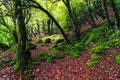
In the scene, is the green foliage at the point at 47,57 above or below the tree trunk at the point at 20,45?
below

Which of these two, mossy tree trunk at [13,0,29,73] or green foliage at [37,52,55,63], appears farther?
green foliage at [37,52,55,63]

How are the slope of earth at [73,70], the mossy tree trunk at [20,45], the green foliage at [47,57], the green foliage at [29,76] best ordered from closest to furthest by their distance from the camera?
1. the slope of earth at [73,70]
2. the green foliage at [29,76]
3. the mossy tree trunk at [20,45]
4. the green foliage at [47,57]

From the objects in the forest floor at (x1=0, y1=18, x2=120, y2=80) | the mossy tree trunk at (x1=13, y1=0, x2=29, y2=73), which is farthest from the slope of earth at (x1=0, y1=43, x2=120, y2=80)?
the mossy tree trunk at (x1=13, y1=0, x2=29, y2=73)

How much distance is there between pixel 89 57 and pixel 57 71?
2507 mm

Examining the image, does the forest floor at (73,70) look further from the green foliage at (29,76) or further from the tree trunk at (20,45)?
the tree trunk at (20,45)

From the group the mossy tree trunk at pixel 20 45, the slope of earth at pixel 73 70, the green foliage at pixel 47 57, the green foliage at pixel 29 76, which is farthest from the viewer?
the green foliage at pixel 47 57

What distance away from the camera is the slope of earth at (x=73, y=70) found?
995cm

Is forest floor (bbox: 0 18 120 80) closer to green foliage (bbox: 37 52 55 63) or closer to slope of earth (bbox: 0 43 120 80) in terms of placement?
slope of earth (bbox: 0 43 120 80)

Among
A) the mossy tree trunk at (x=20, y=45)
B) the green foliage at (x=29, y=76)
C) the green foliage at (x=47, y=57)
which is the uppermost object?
the mossy tree trunk at (x=20, y=45)

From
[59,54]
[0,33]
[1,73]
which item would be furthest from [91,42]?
[0,33]

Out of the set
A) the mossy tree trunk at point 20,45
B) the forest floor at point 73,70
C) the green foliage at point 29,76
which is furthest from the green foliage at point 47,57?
the green foliage at point 29,76

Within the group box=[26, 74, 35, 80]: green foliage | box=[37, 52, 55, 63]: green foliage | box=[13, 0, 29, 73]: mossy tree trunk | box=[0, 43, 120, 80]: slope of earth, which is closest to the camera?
box=[0, 43, 120, 80]: slope of earth

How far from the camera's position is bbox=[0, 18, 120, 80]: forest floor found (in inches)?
392

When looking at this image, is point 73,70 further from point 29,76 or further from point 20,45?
point 20,45
